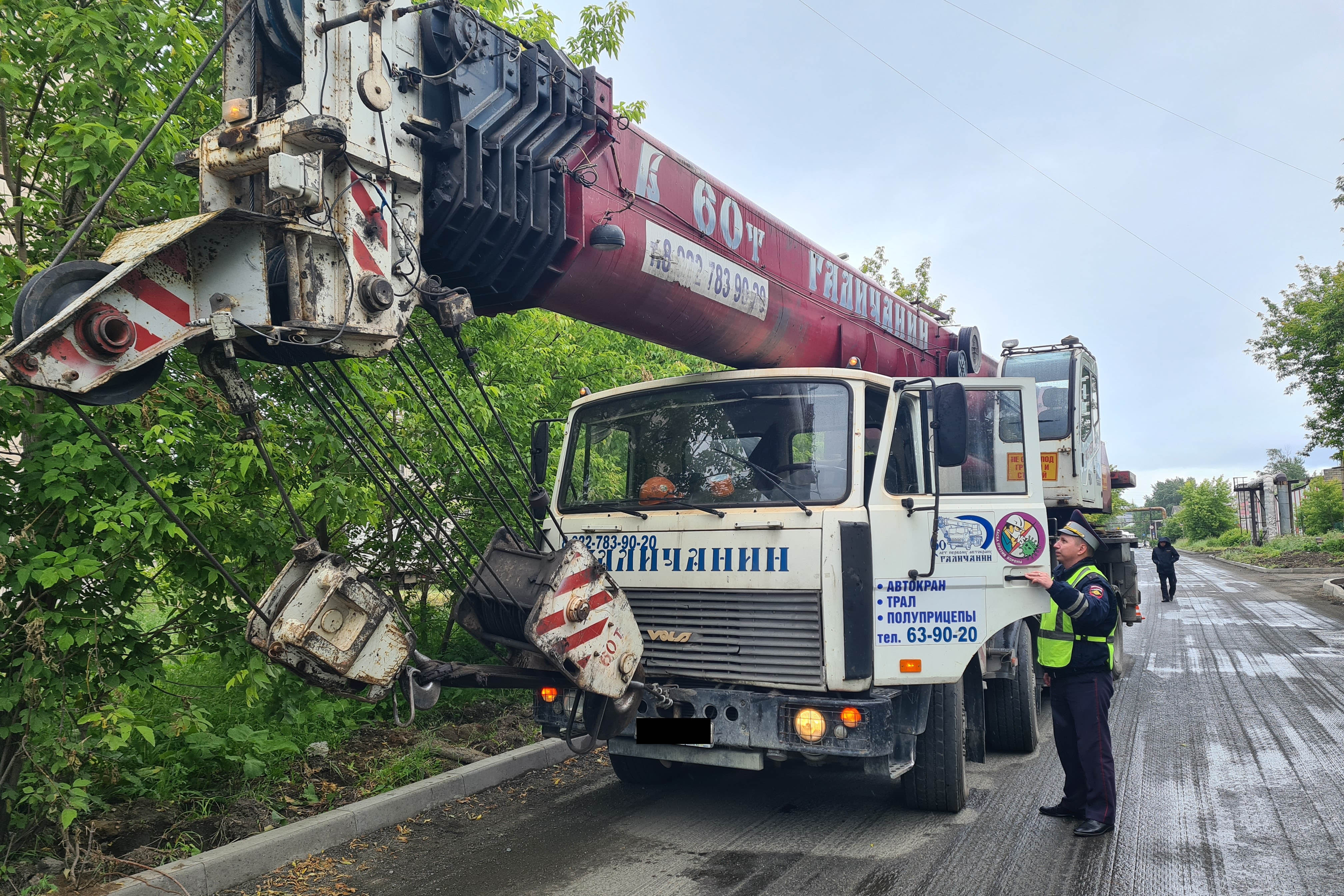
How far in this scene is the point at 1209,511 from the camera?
71.2 metres

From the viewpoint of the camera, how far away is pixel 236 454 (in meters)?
4.54

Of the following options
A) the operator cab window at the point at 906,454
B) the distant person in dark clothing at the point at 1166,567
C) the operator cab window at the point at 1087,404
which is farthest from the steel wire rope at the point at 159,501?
the distant person in dark clothing at the point at 1166,567

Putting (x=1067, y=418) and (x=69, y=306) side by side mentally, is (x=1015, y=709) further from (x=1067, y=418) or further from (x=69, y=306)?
(x=69, y=306)

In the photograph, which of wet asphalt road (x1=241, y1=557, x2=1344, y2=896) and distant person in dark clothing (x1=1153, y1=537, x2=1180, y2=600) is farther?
distant person in dark clothing (x1=1153, y1=537, x2=1180, y2=600)

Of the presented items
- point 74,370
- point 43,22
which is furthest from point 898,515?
point 43,22

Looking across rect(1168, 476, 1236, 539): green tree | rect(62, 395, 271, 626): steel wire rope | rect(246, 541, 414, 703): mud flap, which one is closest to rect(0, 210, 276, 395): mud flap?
rect(62, 395, 271, 626): steel wire rope

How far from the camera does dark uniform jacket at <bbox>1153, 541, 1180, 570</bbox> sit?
2148cm

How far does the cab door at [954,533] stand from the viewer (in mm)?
4848

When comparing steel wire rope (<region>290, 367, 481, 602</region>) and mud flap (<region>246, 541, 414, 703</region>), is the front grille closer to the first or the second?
steel wire rope (<region>290, 367, 481, 602</region>)

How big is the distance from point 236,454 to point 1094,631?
4.58m

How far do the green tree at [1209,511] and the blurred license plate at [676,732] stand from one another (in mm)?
74705

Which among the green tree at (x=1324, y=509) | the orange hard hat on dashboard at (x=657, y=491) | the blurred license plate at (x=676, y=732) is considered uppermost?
the green tree at (x=1324, y=509)

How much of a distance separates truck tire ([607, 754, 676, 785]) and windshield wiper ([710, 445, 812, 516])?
6.68 ft

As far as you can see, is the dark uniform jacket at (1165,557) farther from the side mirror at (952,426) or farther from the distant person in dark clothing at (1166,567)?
the side mirror at (952,426)
